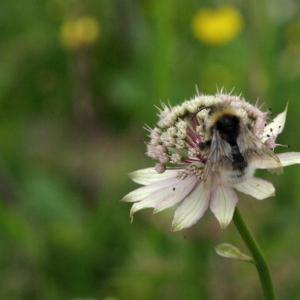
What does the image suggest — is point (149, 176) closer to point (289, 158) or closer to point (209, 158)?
point (209, 158)

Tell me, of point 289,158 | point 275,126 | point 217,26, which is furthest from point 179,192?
point 217,26

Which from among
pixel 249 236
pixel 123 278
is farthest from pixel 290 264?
pixel 249 236

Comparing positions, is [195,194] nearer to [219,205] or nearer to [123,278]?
[219,205]

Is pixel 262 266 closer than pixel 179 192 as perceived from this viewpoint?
Yes

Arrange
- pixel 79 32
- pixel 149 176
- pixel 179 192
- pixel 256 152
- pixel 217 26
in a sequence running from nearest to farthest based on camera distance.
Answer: pixel 256 152
pixel 179 192
pixel 149 176
pixel 79 32
pixel 217 26

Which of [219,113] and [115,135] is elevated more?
[219,113]

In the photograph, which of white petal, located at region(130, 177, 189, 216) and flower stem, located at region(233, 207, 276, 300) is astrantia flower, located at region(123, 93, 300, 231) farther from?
flower stem, located at region(233, 207, 276, 300)
